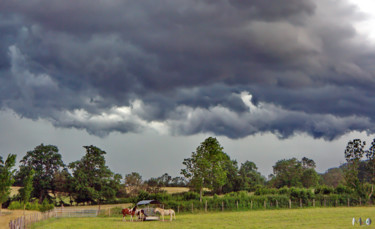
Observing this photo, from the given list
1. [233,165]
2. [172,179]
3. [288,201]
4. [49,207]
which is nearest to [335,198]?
[288,201]

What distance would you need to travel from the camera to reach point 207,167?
81312 mm

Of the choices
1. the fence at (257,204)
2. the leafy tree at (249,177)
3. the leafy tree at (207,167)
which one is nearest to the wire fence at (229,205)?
the fence at (257,204)

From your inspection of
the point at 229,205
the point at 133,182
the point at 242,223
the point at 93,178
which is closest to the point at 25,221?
the point at 242,223

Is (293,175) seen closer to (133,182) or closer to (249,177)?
(249,177)

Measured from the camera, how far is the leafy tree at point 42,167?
88438 millimetres

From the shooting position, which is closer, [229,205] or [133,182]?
[229,205]

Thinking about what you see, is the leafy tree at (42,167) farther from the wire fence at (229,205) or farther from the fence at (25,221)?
the fence at (25,221)

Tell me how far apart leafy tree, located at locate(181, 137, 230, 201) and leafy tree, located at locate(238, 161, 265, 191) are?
1474 inches

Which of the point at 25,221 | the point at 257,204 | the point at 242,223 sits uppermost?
the point at 25,221

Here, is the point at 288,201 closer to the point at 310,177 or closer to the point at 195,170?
the point at 195,170

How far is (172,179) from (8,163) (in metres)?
112

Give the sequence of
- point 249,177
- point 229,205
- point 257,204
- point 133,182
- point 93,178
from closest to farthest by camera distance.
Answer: point 229,205 → point 257,204 → point 93,178 → point 133,182 → point 249,177

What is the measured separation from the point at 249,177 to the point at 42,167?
72466 millimetres

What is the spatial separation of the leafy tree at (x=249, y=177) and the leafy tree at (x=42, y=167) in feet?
188
